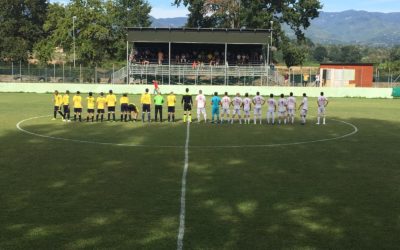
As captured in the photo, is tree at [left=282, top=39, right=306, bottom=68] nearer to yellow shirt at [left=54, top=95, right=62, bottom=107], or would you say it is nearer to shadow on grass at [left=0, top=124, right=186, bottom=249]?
yellow shirt at [left=54, top=95, right=62, bottom=107]

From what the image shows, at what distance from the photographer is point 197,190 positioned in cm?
1182

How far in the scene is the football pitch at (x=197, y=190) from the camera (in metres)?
8.66

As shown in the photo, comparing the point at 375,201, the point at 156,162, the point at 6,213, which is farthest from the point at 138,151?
the point at 375,201

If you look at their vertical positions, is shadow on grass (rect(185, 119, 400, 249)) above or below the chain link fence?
below

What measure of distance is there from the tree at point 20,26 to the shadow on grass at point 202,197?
6690 cm

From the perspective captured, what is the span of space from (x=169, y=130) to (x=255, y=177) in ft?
33.2

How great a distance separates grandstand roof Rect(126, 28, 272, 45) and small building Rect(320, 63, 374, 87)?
8.88m

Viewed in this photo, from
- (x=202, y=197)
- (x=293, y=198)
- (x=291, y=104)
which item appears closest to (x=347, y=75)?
(x=291, y=104)

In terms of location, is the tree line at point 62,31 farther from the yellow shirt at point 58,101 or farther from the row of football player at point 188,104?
the row of football player at point 188,104

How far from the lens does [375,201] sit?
36.3 feet

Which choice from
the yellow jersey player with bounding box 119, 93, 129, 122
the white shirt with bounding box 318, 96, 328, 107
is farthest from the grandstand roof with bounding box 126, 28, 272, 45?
the white shirt with bounding box 318, 96, 328, 107

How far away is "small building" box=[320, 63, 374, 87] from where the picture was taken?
5727 centimetres

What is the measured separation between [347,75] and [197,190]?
4971 cm

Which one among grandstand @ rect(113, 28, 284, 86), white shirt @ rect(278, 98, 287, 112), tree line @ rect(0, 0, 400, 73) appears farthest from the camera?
tree line @ rect(0, 0, 400, 73)
